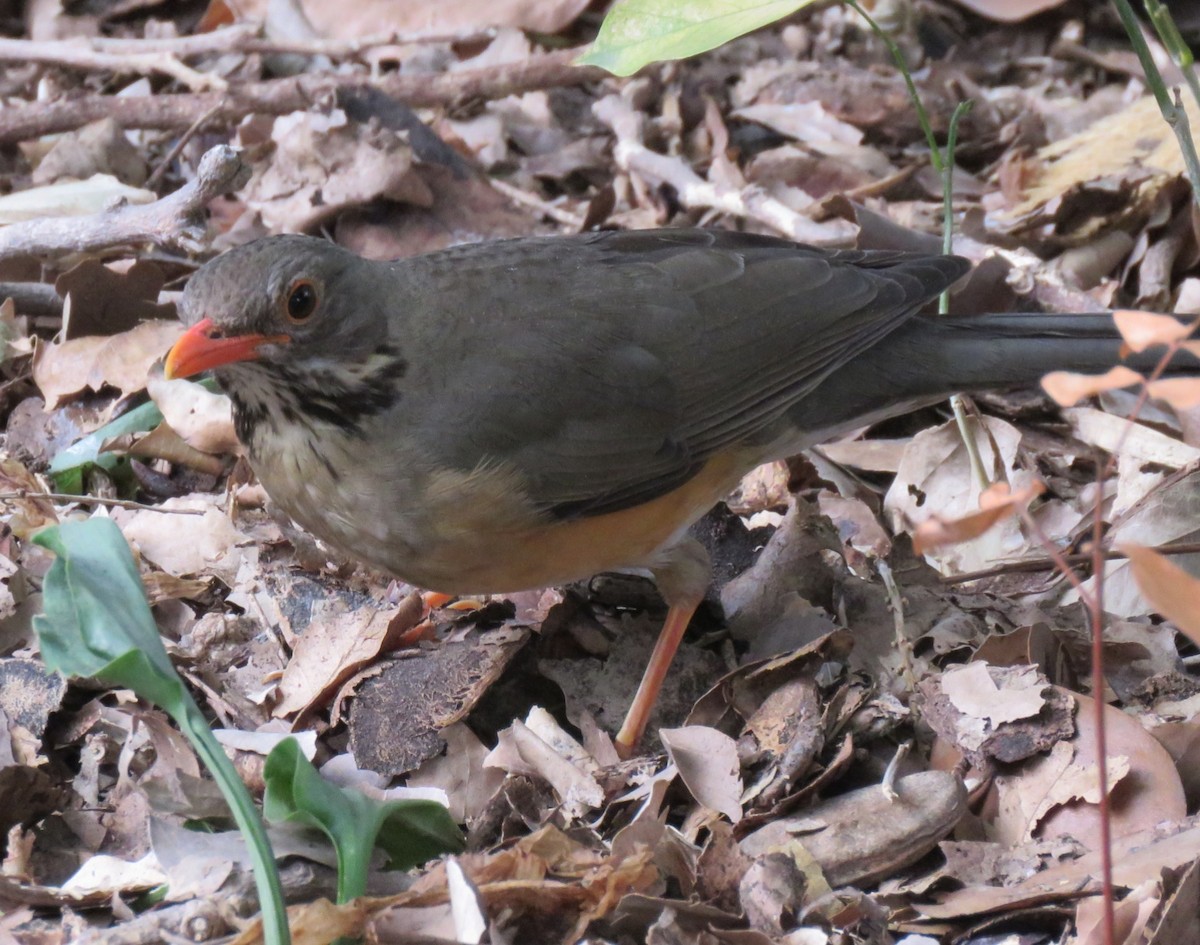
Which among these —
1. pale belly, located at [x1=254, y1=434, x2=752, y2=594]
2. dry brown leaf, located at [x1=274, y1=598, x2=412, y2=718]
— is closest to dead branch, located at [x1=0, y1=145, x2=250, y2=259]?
pale belly, located at [x1=254, y1=434, x2=752, y2=594]

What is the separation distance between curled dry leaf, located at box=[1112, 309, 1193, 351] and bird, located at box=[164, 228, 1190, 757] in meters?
2.54

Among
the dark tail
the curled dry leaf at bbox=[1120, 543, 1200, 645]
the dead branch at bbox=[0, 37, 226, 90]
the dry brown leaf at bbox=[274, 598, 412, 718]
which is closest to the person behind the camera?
the curled dry leaf at bbox=[1120, 543, 1200, 645]

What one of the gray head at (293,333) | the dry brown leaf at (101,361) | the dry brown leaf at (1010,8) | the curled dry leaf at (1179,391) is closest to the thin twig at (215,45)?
the dry brown leaf at (101,361)

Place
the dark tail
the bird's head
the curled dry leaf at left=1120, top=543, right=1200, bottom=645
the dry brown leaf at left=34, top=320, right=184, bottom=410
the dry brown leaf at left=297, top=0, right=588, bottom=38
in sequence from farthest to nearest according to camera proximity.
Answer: the dry brown leaf at left=297, top=0, right=588, bottom=38 → the dry brown leaf at left=34, top=320, right=184, bottom=410 → the dark tail → the bird's head → the curled dry leaf at left=1120, top=543, right=1200, bottom=645

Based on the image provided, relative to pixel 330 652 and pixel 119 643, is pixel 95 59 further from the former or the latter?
pixel 119 643

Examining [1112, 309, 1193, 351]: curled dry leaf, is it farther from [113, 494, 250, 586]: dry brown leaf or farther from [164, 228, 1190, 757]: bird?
[113, 494, 250, 586]: dry brown leaf

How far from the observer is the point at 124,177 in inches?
296

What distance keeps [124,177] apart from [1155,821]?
6.02 metres

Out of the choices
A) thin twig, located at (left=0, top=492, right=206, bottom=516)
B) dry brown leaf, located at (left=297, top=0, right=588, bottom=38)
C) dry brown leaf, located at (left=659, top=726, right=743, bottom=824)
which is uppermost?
dry brown leaf, located at (left=297, top=0, right=588, bottom=38)

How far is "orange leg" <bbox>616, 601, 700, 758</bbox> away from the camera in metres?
4.79

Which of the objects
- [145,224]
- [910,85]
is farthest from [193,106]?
[910,85]

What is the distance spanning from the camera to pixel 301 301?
178 inches

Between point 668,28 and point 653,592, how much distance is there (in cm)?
218

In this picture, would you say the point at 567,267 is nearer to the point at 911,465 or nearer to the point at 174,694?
the point at 911,465
